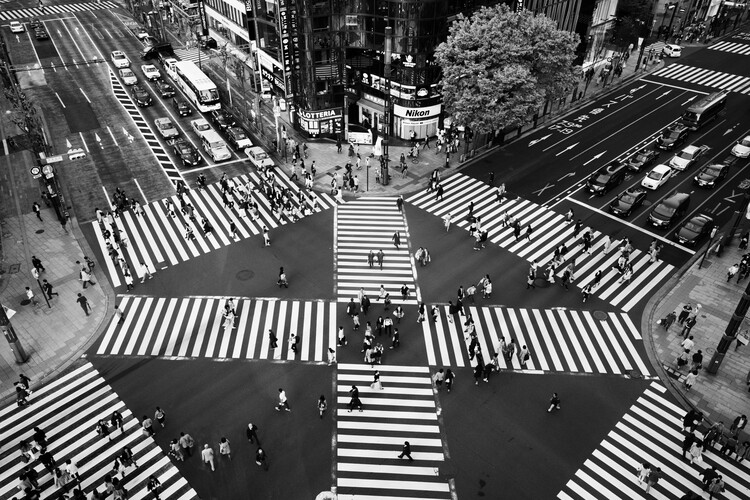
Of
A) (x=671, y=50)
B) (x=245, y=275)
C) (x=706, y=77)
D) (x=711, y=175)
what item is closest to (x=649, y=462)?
(x=245, y=275)

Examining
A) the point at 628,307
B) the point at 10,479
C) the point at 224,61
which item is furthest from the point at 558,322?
the point at 224,61

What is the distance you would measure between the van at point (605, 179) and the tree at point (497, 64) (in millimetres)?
8520

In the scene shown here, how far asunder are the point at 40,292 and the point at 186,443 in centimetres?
1924

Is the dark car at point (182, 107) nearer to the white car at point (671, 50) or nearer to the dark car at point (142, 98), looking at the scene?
the dark car at point (142, 98)

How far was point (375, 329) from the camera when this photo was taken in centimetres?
3419

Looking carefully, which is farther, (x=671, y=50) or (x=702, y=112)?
(x=671, y=50)

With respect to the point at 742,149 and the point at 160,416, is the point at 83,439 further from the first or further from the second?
the point at 742,149

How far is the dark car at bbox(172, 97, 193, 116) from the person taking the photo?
62906 millimetres

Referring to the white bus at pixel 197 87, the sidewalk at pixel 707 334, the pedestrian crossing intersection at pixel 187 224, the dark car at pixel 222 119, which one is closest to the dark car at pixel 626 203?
the sidewalk at pixel 707 334

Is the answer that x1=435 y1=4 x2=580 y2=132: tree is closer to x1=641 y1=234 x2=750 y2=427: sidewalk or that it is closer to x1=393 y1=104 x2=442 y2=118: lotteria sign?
x1=393 y1=104 x2=442 y2=118: lotteria sign

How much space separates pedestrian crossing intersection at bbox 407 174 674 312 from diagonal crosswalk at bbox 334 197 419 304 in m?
3.61

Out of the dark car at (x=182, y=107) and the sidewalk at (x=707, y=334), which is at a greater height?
the dark car at (x=182, y=107)

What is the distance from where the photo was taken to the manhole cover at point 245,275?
126 ft

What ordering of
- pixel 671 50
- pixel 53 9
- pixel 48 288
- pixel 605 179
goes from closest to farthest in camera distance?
1. pixel 48 288
2. pixel 605 179
3. pixel 671 50
4. pixel 53 9
